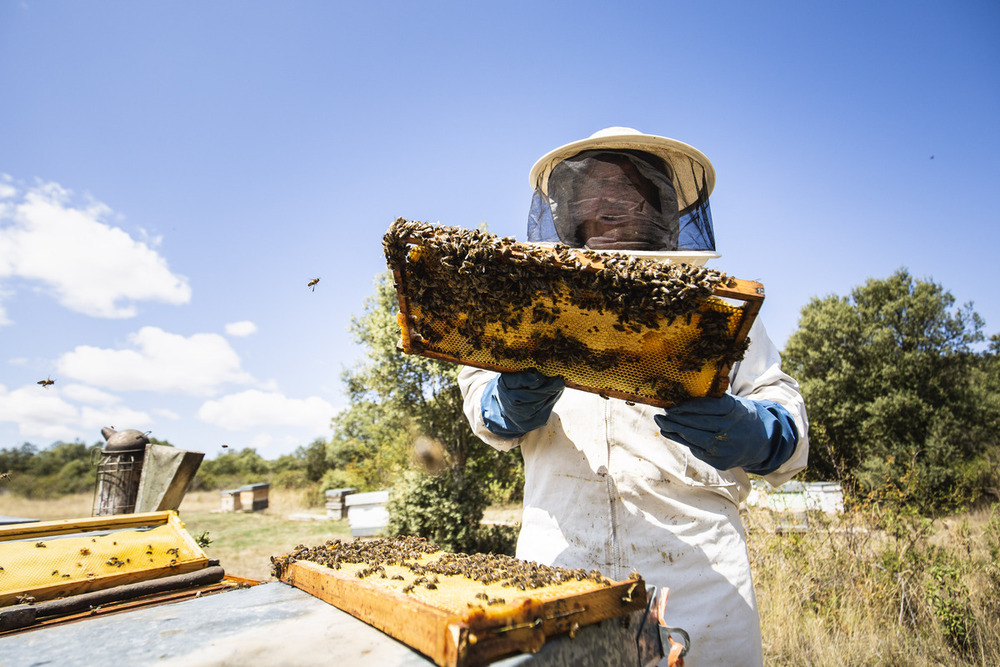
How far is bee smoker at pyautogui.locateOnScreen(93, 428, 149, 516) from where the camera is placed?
4520mm

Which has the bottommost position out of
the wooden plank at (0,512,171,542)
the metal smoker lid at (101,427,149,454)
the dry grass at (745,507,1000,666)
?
the dry grass at (745,507,1000,666)

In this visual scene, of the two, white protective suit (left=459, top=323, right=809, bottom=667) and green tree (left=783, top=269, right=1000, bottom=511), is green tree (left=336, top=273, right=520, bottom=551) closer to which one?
white protective suit (left=459, top=323, right=809, bottom=667)

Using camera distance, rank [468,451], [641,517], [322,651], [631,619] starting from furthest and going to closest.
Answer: [468,451] → [641,517] → [631,619] → [322,651]

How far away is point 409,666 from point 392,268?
1.38m

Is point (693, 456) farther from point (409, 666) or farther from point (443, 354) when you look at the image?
point (409, 666)

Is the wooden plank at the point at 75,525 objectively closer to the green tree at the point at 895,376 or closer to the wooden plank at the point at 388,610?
the wooden plank at the point at 388,610

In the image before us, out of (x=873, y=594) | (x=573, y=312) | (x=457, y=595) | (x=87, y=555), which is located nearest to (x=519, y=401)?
(x=573, y=312)

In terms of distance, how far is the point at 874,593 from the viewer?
559cm

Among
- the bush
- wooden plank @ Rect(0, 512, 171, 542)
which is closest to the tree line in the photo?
the bush

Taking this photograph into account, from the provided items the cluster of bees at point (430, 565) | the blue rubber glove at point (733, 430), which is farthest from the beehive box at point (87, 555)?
the blue rubber glove at point (733, 430)

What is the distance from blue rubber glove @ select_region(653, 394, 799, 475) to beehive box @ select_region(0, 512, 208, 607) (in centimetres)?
254

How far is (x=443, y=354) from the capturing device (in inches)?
87.7

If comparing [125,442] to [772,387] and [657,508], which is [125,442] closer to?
[657,508]

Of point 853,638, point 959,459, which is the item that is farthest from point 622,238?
point 959,459
